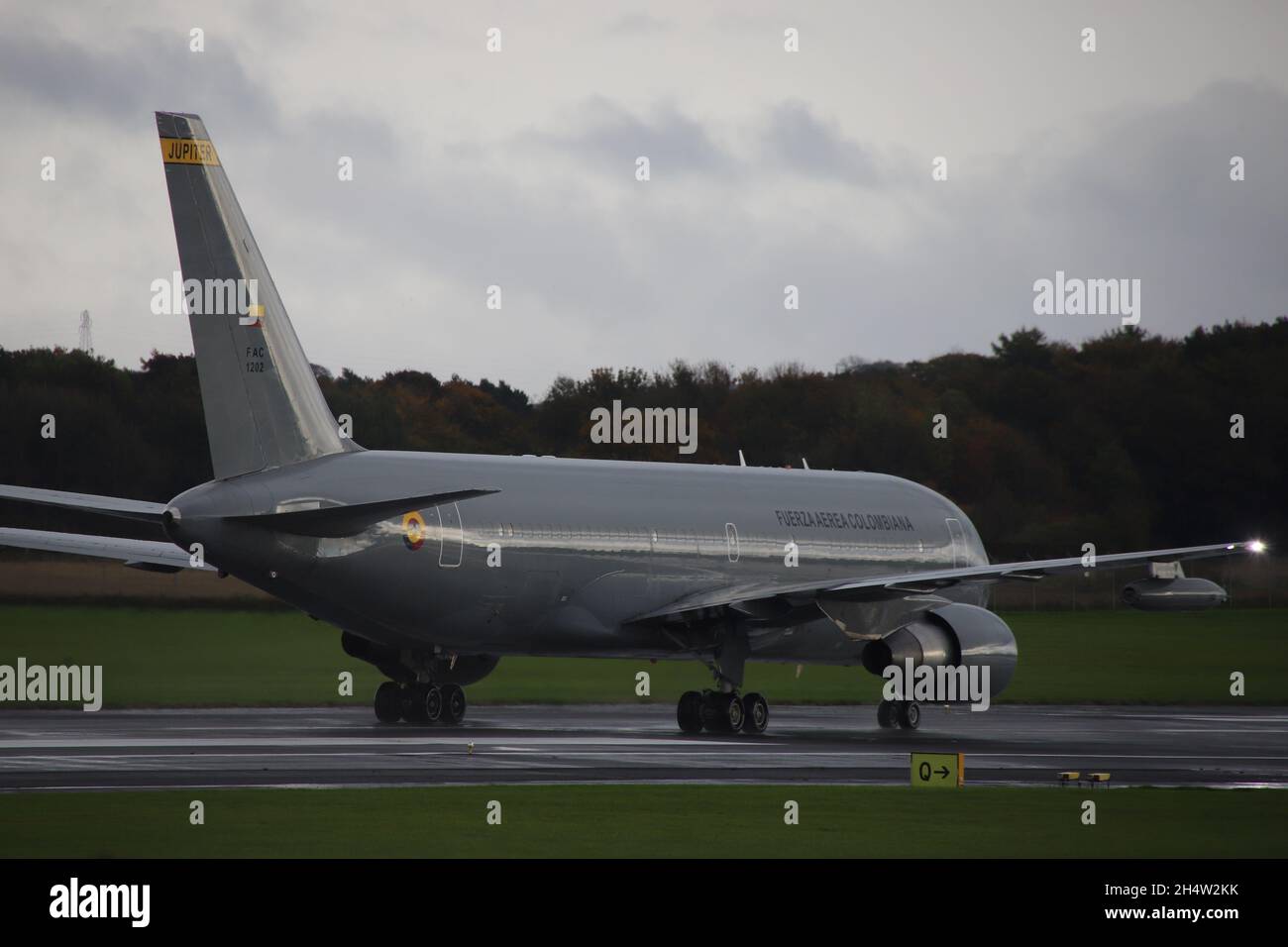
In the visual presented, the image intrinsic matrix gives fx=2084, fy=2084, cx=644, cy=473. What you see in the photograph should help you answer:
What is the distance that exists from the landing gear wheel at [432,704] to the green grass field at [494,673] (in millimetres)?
5514

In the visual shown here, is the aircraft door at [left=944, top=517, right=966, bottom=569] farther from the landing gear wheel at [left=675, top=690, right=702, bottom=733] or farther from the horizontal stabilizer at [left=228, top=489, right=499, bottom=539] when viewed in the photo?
the horizontal stabilizer at [left=228, top=489, right=499, bottom=539]

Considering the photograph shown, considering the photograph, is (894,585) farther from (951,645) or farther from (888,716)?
(888,716)

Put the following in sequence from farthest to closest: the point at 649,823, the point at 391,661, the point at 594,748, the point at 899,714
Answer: the point at 899,714, the point at 391,661, the point at 594,748, the point at 649,823

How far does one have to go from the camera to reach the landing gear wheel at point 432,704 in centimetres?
3173

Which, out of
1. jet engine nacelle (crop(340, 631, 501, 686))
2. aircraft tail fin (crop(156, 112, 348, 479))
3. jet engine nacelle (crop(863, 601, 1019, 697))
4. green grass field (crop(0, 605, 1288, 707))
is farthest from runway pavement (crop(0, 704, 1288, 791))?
aircraft tail fin (crop(156, 112, 348, 479))

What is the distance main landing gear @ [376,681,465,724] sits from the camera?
31.8 metres

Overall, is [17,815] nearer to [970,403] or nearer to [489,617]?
[489,617]

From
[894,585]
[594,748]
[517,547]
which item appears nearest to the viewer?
[594,748]

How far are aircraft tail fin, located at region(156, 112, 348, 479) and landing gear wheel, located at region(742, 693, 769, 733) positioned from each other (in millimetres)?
8051

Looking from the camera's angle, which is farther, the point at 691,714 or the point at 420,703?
the point at 420,703

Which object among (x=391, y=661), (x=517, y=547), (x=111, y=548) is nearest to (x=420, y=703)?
(x=391, y=661)

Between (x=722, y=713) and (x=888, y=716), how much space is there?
11.8ft

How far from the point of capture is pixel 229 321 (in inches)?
1030

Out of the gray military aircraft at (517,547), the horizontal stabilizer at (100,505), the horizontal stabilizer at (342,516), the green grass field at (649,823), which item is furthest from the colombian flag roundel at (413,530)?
the green grass field at (649,823)
